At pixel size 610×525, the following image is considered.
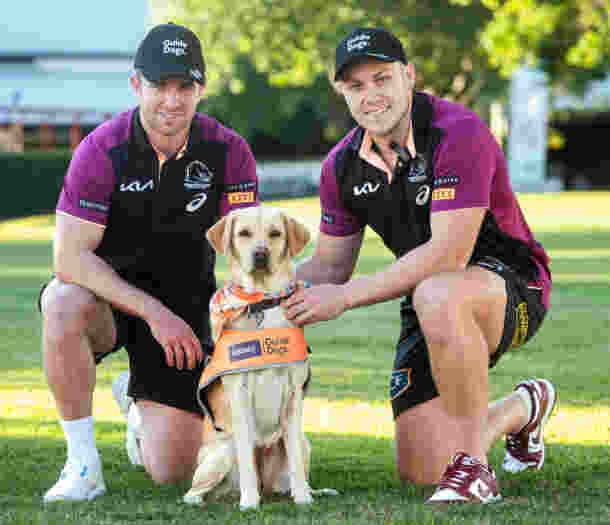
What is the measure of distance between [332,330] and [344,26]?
820 inches

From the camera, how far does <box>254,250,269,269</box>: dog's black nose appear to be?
4555 millimetres

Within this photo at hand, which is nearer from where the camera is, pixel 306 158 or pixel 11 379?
pixel 11 379

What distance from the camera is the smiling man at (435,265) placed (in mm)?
4559

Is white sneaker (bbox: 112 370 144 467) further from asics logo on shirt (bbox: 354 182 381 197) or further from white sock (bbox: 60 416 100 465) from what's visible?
asics logo on shirt (bbox: 354 182 381 197)

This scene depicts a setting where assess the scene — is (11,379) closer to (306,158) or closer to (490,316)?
(490,316)

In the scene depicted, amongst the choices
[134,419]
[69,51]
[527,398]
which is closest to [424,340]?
[527,398]

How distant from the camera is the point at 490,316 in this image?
4676mm

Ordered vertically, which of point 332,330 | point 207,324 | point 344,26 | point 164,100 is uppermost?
point 344,26

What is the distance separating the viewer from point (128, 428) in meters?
5.51

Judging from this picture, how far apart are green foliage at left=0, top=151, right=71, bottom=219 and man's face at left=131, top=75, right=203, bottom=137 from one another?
74.8ft

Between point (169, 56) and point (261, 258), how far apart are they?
1.04m

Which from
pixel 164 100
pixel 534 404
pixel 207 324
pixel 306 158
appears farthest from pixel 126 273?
pixel 306 158

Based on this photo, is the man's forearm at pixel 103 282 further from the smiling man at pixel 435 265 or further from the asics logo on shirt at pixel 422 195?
the asics logo on shirt at pixel 422 195

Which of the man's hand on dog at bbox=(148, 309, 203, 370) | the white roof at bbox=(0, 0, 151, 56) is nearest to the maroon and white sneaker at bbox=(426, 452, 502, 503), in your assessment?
Result: the man's hand on dog at bbox=(148, 309, 203, 370)
